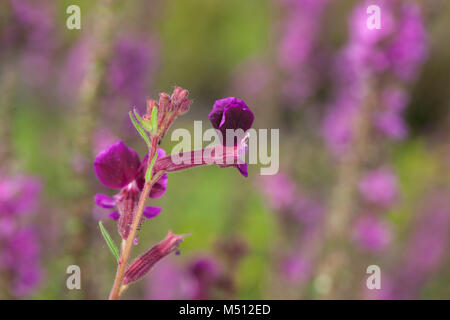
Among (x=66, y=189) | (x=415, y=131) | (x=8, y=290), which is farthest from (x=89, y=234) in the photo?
(x=415, y=131)

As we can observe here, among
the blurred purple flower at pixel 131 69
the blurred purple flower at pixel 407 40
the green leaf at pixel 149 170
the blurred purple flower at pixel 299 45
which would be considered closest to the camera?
the green leaf at pixel 149 170

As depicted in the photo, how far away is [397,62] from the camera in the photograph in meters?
2.49

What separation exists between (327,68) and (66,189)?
2.51 m

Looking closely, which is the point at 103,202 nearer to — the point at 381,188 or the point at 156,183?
the point at 156,183

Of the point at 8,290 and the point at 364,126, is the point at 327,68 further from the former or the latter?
the point at 8,290

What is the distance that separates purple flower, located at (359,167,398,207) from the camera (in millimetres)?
2830

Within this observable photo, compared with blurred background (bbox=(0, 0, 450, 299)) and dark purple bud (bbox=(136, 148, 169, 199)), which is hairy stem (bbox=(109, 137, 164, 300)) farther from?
blurred background (bbox=(0, 0, 450, 299))

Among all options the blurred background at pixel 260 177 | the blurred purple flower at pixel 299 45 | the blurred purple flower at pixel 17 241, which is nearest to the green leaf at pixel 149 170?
the blurred background at pixel 260 177

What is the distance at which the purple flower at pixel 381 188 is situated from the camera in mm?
2830

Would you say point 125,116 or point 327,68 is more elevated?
point 327,68

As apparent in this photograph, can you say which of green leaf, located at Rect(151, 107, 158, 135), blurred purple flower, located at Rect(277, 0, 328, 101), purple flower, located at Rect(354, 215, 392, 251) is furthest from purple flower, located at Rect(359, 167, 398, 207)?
green leaf, located at Rect(151, 107, 158, 135)

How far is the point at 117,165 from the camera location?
1014 millimetres

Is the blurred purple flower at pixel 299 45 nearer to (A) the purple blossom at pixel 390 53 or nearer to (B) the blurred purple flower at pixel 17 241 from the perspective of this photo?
(A) the purple blossom at pixel 390 53

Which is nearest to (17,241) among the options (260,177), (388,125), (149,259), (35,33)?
(149,259)
